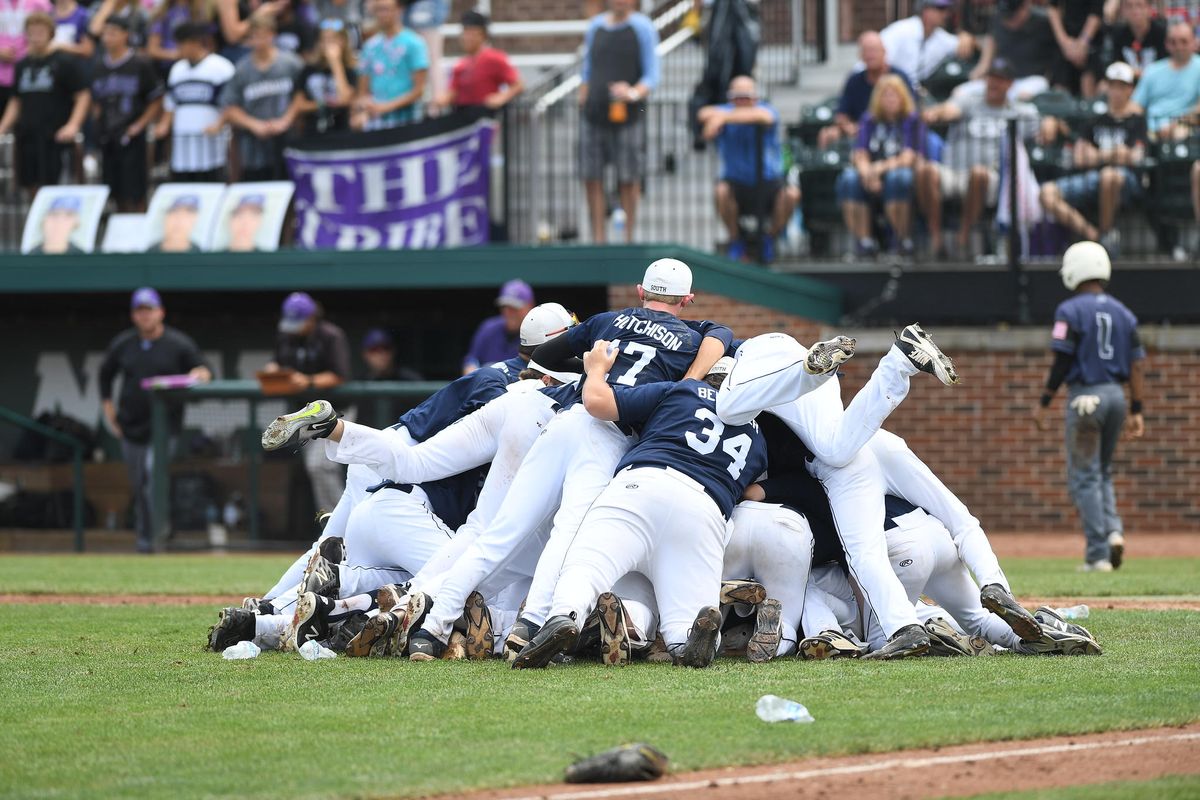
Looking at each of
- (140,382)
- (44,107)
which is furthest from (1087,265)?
(44,107)

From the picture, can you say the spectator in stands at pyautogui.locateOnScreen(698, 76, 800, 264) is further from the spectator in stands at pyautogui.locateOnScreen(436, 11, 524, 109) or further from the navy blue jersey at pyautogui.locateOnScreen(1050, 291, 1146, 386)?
the navy blue jersey at pyautogui.locateOnScreen(1050, 291, 1146, 386)

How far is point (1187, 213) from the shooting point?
16766 mm

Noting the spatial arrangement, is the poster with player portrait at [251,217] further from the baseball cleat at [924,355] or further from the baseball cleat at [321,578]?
the baseball cleat at [924,355]

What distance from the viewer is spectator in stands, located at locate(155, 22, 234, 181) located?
18.4 metres

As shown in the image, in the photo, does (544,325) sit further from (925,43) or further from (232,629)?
(925,43)

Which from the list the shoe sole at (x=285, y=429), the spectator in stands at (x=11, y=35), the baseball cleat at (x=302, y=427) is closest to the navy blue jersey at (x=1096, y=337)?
the baseball cleat at (x=302, y=427)

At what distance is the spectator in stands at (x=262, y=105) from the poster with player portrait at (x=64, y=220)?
1.70 metres

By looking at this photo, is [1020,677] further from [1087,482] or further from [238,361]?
[238,361]

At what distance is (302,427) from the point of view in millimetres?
8375

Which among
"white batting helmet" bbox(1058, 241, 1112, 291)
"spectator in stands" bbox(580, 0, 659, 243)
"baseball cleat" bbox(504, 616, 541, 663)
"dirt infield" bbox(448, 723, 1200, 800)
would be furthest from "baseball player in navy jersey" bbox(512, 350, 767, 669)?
"spectator in stands" bbox(580, 0, 659, 243)

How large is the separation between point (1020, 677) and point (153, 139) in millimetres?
14024

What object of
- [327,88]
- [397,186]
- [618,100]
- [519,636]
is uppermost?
[327,88]

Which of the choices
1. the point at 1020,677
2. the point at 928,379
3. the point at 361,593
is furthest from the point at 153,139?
the point at 1020,677

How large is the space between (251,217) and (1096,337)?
9227 mm
